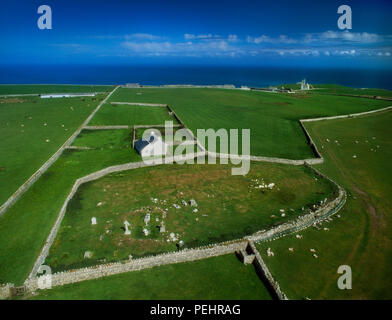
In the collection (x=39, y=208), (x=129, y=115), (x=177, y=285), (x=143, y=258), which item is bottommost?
(x=177, y=285)

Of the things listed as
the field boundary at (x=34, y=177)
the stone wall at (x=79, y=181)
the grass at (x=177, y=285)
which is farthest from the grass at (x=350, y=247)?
the field boundary at (x=34, y=177)

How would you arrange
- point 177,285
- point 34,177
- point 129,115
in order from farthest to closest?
point 129,115 < point 34,177 < point 177,285

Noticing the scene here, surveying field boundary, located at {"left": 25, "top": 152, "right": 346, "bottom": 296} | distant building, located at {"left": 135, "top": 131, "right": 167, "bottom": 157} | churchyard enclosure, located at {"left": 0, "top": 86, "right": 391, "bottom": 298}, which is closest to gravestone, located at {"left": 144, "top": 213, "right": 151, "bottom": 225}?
churchyard enclosure, located at {"left": 0, "top": 86, "right": 391, "bottom": 298}

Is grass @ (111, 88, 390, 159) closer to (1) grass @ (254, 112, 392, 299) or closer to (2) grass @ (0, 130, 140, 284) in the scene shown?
(1) grass @ (254, 112, 392, 299)

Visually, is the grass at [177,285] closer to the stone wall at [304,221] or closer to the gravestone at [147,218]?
the stone wall at [304,221]

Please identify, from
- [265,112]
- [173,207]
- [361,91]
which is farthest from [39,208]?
[361,91]

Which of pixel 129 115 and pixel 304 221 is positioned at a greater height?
pixel 129 115

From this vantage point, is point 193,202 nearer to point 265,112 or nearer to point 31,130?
point 31,130
